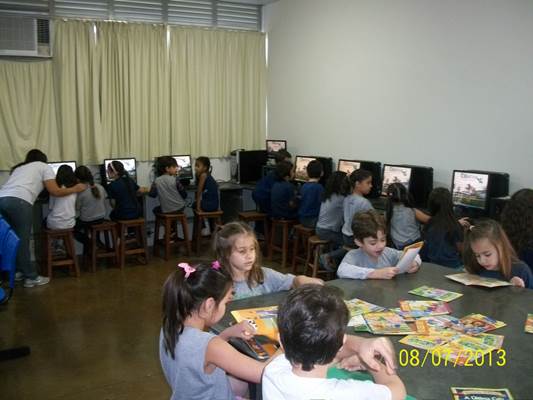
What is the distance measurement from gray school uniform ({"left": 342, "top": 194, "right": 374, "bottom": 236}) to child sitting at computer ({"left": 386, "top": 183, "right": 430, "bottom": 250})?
0.30 m

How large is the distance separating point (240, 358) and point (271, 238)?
14.3ft

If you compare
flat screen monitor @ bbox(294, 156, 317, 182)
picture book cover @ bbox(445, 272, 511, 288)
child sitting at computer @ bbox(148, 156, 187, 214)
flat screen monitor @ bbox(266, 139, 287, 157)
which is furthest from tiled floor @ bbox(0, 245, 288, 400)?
flat screen monitor @ bbox(266, 139, 287, 157)

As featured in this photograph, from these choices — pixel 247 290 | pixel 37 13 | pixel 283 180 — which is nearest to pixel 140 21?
pixel 37 13

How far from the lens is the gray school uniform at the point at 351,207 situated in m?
4.51

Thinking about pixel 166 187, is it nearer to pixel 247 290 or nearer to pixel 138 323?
pixel 138 323

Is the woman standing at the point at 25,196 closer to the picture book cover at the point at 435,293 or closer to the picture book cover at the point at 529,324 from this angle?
the picture book cover at the point at 435,293

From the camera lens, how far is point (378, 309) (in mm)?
2084

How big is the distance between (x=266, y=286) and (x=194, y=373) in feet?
2.65

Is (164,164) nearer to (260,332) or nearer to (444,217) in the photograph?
(444,217)

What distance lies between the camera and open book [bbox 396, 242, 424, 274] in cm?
246

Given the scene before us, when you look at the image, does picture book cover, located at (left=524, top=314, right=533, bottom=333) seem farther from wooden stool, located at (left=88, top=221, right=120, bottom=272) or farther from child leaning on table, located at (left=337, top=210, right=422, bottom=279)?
wooden stool, located at (left=88, top=221, right=120, bottom=272)

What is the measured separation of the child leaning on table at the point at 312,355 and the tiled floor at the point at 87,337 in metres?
1.83

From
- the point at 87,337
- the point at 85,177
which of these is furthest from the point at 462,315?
the point at 85,177

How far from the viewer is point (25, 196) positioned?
4754mm
